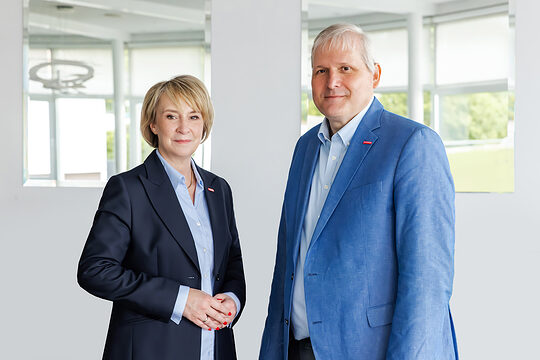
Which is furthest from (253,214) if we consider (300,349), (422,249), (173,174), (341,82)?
(422,249)

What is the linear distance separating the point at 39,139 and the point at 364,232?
2612 mm

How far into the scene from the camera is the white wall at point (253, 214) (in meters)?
3.41

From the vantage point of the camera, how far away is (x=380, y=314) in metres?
1.66

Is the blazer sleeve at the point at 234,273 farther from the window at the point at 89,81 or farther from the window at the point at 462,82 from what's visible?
the window at the point at 89,81

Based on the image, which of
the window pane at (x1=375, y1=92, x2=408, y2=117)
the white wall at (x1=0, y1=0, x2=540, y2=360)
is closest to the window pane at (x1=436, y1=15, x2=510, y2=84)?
the white wall at (x1=0, y1=0, x2=540, y2=360)

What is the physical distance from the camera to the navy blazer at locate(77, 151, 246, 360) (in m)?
1.87

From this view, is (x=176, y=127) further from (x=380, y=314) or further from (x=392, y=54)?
(x=392, y=54)

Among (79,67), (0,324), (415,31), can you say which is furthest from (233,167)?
(0,324)

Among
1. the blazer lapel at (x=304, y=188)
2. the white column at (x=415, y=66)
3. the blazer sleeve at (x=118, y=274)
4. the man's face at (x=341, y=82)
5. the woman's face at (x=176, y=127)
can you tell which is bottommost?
the blazer sleeve at (x=118, y=274)

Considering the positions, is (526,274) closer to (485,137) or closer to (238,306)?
(485,137)

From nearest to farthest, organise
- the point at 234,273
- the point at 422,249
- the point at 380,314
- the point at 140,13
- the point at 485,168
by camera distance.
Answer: the point at 422,249 < the point at 380,314 < the point at 234,273 < the point at 485,168 < the point at 140,13

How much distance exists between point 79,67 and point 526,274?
3014 millimetres

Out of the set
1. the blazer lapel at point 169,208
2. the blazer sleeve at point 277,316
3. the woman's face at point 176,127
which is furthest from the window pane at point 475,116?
the blazer lapel at point 169,208

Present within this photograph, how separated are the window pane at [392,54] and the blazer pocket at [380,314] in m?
2.09
